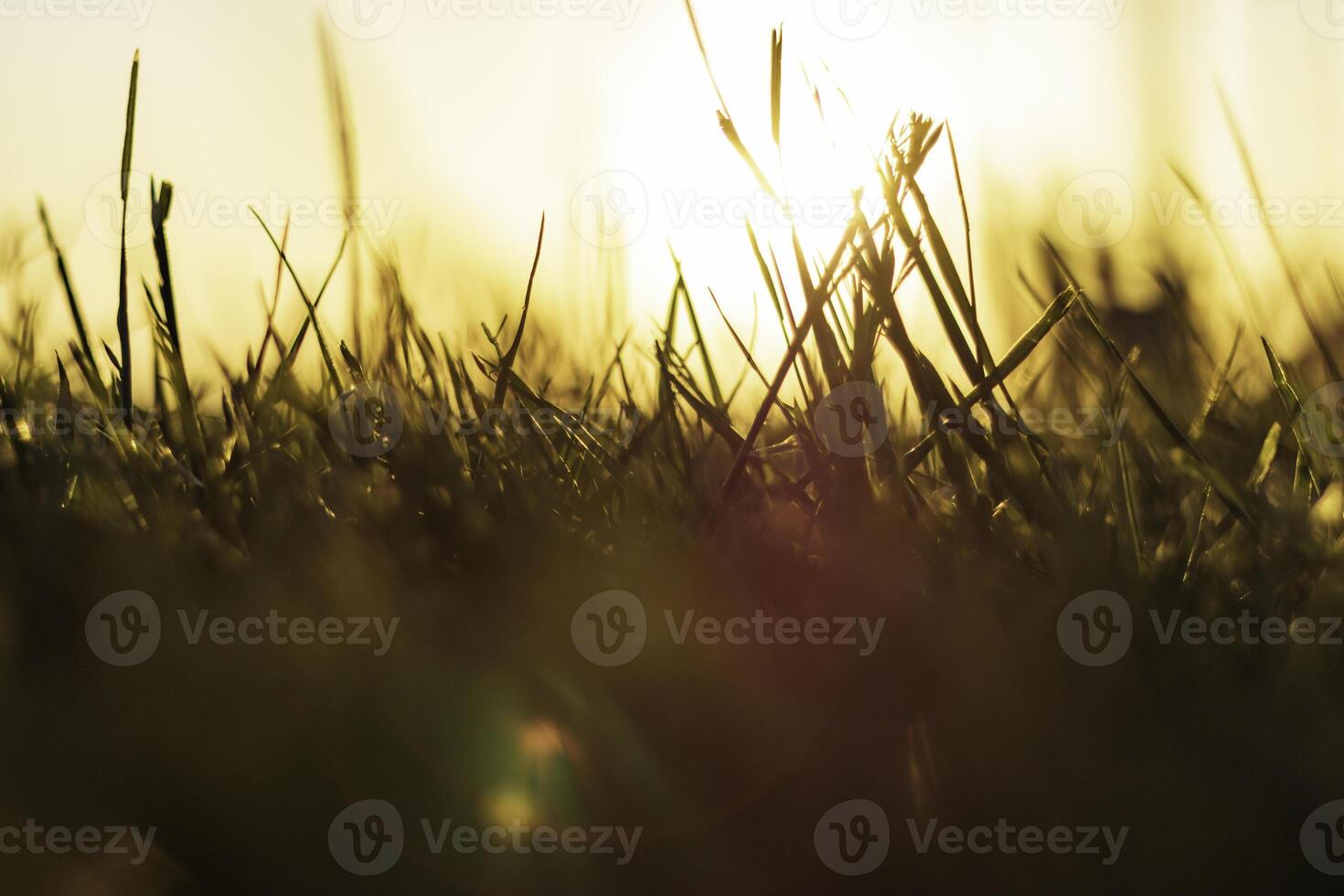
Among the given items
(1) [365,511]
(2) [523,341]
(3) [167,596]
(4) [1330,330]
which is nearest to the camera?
(3) [167,596]

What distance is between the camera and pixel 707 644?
0.63 metres

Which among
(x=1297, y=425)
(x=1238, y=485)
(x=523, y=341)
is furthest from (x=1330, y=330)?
(x=523, y=341)

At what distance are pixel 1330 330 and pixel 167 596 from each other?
1291 mm

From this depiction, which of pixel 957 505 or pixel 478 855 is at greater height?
pixel 957 505

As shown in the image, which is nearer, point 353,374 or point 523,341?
point 353,374

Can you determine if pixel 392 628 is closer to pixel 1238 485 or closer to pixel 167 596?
pixel 167 596

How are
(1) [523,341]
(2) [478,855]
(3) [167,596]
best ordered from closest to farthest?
(2) [478,855] < (3) [167,596] < (1) [523,341]

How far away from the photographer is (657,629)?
647 mm

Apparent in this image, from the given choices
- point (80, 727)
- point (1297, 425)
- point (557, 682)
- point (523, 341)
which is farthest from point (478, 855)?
point (523, 341)

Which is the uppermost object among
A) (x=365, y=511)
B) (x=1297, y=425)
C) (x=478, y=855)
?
(x=1297, y=425)

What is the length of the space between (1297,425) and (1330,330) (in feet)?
1.49

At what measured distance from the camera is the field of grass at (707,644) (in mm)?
554

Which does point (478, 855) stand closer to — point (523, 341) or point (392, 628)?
point (392, 628)

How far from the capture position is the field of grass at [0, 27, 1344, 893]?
0.55 meters
